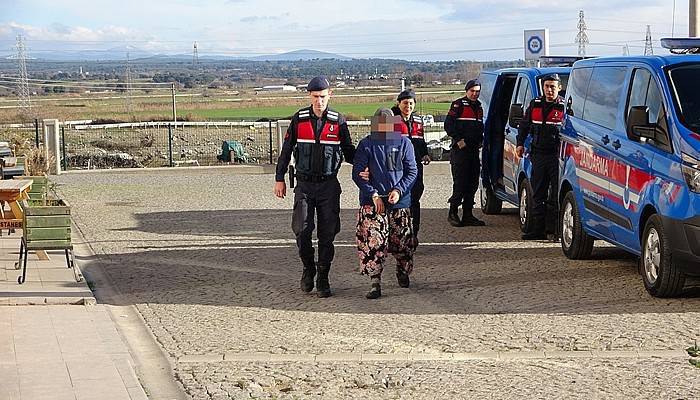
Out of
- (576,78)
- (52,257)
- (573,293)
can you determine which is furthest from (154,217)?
(573,293)

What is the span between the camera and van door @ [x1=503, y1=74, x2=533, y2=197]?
14953 millimetres

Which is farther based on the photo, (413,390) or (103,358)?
(103,358)

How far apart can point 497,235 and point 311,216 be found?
480 cm

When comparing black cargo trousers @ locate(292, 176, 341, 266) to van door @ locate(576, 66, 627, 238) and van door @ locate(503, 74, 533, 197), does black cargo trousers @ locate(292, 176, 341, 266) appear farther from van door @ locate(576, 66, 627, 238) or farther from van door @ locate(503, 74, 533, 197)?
van door @ locate(503, 74, 533, 197)

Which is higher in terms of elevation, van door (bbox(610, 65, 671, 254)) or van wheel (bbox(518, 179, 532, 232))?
van door (bbox(610, 65, 671, 254))

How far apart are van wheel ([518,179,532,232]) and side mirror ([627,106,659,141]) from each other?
11.9ft

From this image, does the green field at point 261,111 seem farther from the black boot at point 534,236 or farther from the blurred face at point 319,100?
the blurred face at point 319,100

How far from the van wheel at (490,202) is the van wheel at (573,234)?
4.04 meters

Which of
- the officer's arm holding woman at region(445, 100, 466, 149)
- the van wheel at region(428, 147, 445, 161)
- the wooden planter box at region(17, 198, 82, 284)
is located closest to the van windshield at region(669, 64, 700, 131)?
the officer's arm holding woman at region(445, 100, 466, 149)

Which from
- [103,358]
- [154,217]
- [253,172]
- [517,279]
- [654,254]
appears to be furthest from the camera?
[253,172]

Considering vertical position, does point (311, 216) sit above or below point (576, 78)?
below

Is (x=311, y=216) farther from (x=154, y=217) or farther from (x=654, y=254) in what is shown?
(x=154, y=217)

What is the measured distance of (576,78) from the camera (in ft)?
43.3

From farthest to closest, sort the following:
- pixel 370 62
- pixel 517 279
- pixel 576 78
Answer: pixel 370 62 → pixel 576 78 → pixel 517 279
